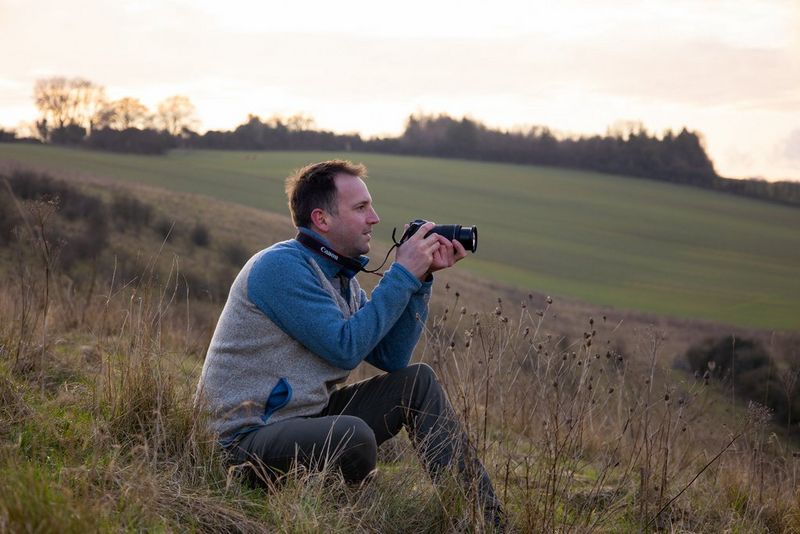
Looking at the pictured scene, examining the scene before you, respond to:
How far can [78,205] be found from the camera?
22.8m

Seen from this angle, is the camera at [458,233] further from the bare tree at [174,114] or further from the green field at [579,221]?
the bare tree at [174,114]

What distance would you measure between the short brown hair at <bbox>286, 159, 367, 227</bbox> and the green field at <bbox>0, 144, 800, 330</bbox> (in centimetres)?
2690

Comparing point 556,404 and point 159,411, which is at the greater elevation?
point 556,404

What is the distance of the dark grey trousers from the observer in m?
3.23

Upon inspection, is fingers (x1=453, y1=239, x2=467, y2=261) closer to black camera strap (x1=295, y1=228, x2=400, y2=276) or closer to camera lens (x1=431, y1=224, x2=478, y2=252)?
camera lens (x1=431, y1=224, x2=478, y2=252)

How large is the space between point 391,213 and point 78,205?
20.5m

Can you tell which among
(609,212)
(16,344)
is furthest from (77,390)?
(609,212)

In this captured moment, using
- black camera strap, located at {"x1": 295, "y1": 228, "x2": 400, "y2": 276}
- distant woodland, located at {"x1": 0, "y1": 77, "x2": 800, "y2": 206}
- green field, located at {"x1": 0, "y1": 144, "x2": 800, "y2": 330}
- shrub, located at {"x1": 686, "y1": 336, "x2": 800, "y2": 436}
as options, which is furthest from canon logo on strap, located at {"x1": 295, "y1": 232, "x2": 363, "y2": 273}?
distant woodland, located at {"x1": 0, "y1": 77, "x2": 800, "y2": 206}

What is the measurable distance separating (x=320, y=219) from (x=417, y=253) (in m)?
0.46

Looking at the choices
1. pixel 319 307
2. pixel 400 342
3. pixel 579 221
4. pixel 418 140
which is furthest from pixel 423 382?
pixel 418 140

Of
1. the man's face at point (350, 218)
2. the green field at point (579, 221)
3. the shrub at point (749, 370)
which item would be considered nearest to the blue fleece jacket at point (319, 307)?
the man's face at point (350, 218)

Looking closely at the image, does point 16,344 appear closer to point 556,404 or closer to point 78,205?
point 556,404

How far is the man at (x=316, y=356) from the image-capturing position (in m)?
3.29

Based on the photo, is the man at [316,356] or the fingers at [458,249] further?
the fingers at [458,249]
